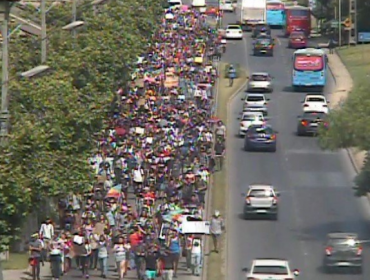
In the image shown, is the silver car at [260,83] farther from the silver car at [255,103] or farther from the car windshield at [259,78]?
the silver car at [255,103]

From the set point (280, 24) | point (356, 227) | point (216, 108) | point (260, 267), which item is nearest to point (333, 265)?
point (260, 267)

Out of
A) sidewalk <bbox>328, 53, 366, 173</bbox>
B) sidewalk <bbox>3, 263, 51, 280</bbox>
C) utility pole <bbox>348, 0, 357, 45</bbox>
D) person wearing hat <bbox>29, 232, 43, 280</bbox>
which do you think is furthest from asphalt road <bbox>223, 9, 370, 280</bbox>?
utility pole <bbox>348, 0, 357, 45</bbox>

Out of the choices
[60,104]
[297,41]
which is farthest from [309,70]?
[60,104]

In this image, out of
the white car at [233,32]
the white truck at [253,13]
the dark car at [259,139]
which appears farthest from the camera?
the white truck at [253,13]

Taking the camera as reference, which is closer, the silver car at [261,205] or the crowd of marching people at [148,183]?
the crowd of marching people at [148,183]

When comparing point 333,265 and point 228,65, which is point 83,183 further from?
point 228,65

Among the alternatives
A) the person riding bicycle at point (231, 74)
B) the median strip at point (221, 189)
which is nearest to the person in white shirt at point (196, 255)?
the median strip at point (221, 189)

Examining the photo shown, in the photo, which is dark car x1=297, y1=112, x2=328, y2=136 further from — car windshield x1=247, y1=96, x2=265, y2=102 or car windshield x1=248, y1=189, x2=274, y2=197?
car windshield x1=248, y1=189, x2=274, y2=197
